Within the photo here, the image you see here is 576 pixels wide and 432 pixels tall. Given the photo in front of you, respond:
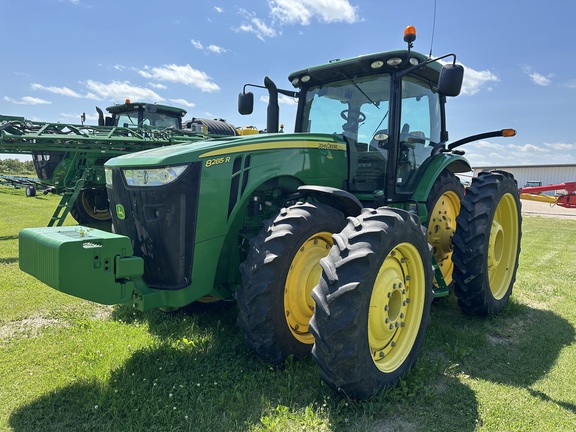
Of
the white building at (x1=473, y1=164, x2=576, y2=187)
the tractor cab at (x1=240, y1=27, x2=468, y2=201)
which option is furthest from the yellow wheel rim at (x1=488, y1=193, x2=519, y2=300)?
the white building at (x1=473, y1=164, x2=576, y2=187)

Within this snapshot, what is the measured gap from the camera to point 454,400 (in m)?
2.82

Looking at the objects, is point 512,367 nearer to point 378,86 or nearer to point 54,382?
point 378,86

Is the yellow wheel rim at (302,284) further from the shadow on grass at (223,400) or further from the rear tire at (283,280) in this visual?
the shadow on grass at (223,400)

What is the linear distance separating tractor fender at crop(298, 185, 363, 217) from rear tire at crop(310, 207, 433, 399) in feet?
1.04

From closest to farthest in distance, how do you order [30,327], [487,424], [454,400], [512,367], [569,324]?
[487,424] < [454,400] < [512,367] < [30,327] < [569,324]

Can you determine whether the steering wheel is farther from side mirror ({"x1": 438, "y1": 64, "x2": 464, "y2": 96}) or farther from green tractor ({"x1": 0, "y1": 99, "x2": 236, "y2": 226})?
green tractor ({"x1": 0, "y1": 99, "x2": 236, "y2": 226})

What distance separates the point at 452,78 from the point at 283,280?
82.1 inches

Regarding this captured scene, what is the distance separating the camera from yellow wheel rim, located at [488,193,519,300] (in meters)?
4.73

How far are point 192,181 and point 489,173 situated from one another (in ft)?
10.5

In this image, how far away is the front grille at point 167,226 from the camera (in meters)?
2.95

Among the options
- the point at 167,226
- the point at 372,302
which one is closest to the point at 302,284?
the point at 372,302

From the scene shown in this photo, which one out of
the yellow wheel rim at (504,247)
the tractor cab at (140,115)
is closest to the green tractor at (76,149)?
the tractor cab at (140,115)

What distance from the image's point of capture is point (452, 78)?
3.38 metres

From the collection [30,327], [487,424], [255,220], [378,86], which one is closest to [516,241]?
[378,86]
